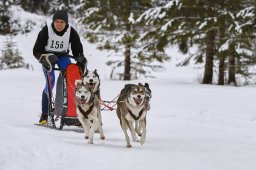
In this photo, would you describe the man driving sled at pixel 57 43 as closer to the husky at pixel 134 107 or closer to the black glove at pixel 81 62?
the black glove at pixel 81 62

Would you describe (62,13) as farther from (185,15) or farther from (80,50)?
(185,15)

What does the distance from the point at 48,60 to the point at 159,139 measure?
2128mm

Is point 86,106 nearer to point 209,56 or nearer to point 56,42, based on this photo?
point 56,42

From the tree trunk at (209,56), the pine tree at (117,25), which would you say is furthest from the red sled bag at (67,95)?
the pine tree at (117,25)

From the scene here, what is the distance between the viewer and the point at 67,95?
21.3 feet

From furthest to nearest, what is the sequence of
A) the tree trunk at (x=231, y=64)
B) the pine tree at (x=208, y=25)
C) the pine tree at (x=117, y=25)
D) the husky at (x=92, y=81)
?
the pine tree at (x=117, y=25), the tree trunk at (x=231, y=64), the pine tree at (x=208, y=25), the husky at (x=92, y=81)

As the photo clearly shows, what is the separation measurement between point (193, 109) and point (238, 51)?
269 inches

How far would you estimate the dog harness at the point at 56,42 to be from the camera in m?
6.76

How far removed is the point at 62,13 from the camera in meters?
6.57

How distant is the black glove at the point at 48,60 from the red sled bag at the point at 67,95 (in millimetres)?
228

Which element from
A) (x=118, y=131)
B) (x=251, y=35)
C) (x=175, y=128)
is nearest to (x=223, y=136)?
(x=175, y=128)

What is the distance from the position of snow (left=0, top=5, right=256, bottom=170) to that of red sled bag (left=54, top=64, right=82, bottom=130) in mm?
212

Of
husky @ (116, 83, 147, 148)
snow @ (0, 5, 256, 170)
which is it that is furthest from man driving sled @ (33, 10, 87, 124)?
husky @ (116, 83, 147, 148)

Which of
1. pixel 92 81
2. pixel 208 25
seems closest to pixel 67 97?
pixel 92 81
